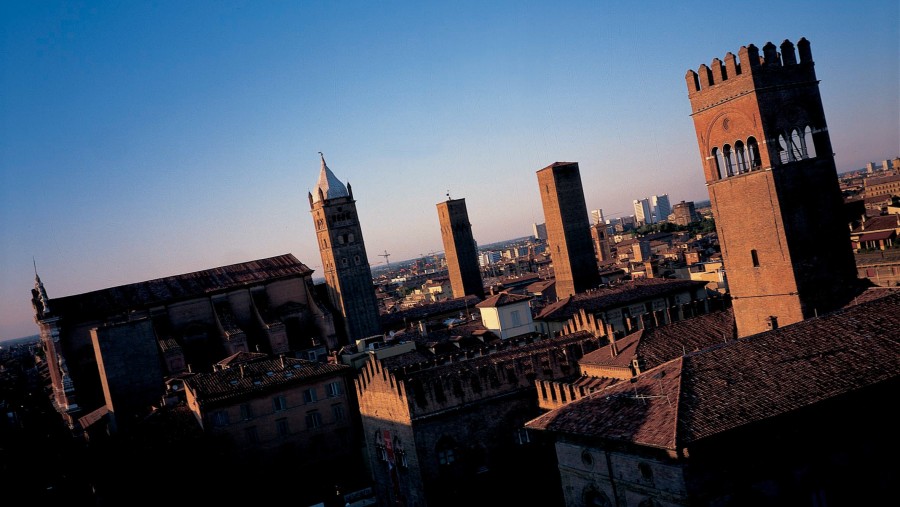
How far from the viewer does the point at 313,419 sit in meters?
44.2

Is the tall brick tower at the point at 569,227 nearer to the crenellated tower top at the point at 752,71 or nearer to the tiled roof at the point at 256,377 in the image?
the tiled roof at the point at 256,377

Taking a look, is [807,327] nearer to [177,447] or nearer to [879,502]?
[879,502]

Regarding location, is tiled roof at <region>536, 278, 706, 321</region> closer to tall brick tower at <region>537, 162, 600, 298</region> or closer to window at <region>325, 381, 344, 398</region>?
window at <region>325, 381, 344, 398</region>

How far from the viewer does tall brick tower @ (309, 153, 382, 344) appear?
70125 mm

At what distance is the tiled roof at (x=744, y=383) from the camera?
66.0ft

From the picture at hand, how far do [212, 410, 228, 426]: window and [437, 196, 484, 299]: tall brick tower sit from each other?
4917cm

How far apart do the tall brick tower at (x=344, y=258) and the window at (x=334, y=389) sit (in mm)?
23504

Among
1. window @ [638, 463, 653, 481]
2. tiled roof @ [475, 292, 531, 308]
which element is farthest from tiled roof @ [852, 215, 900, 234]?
window @ [638, 463, 653, 481]

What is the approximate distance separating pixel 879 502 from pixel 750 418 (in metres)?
5.26

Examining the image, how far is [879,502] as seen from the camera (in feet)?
69.9

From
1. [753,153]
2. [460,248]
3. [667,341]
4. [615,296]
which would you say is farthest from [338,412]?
[460,248]

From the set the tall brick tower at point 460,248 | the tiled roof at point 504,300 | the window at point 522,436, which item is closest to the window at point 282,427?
the window at point 522,436

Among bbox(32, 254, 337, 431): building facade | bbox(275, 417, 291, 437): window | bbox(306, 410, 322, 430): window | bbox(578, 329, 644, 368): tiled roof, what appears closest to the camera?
bbox(578, 329, 644, 368): tiled roof

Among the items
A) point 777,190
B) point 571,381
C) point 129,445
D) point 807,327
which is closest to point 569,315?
point 571,381
